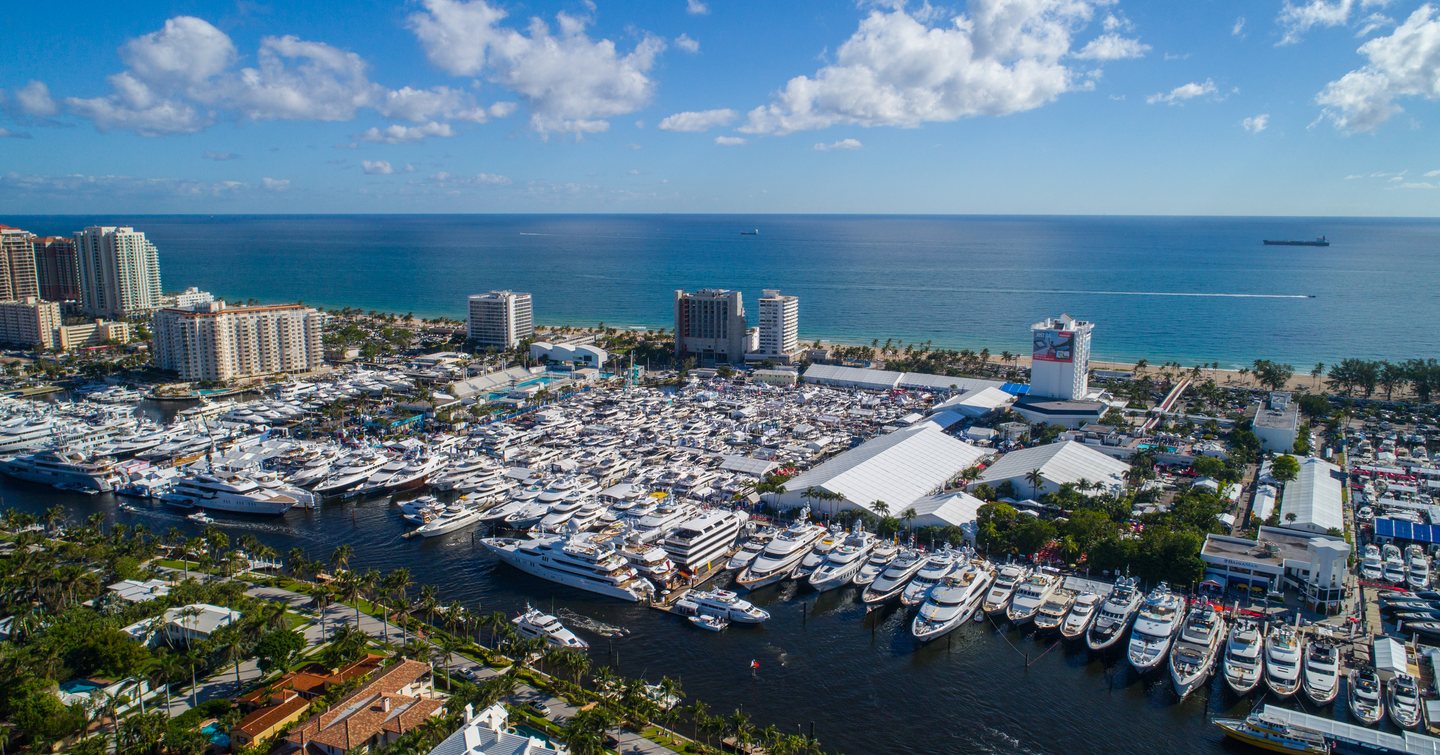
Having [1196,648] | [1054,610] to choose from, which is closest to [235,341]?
[1054,610]

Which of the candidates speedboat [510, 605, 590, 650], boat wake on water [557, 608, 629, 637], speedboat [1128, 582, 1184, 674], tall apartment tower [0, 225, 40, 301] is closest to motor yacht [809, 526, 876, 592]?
boat wake on water [557, 608, 629, 637]

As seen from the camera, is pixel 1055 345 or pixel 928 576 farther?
pixel 1055 345

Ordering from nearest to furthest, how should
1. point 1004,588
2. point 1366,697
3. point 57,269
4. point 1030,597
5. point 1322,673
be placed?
point 1366,697
point 1322,673
point 1030,597
point 1004,588
point 57,269

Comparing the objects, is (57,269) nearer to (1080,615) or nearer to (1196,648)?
(1080,615)

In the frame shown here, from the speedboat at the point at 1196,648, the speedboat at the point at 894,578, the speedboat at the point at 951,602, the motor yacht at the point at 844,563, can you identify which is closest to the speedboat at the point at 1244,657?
the speedboat at the point at 1196,648

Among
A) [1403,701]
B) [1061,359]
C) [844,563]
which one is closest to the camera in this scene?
[1403,701]

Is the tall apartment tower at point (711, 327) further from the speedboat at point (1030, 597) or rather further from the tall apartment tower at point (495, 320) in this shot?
the speedboat at point (1030, 597)

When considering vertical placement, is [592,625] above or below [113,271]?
below

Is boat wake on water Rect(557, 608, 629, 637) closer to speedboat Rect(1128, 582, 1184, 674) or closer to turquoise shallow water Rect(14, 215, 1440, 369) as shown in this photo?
speedboat Rect(1128, 582, 1184, 674)
